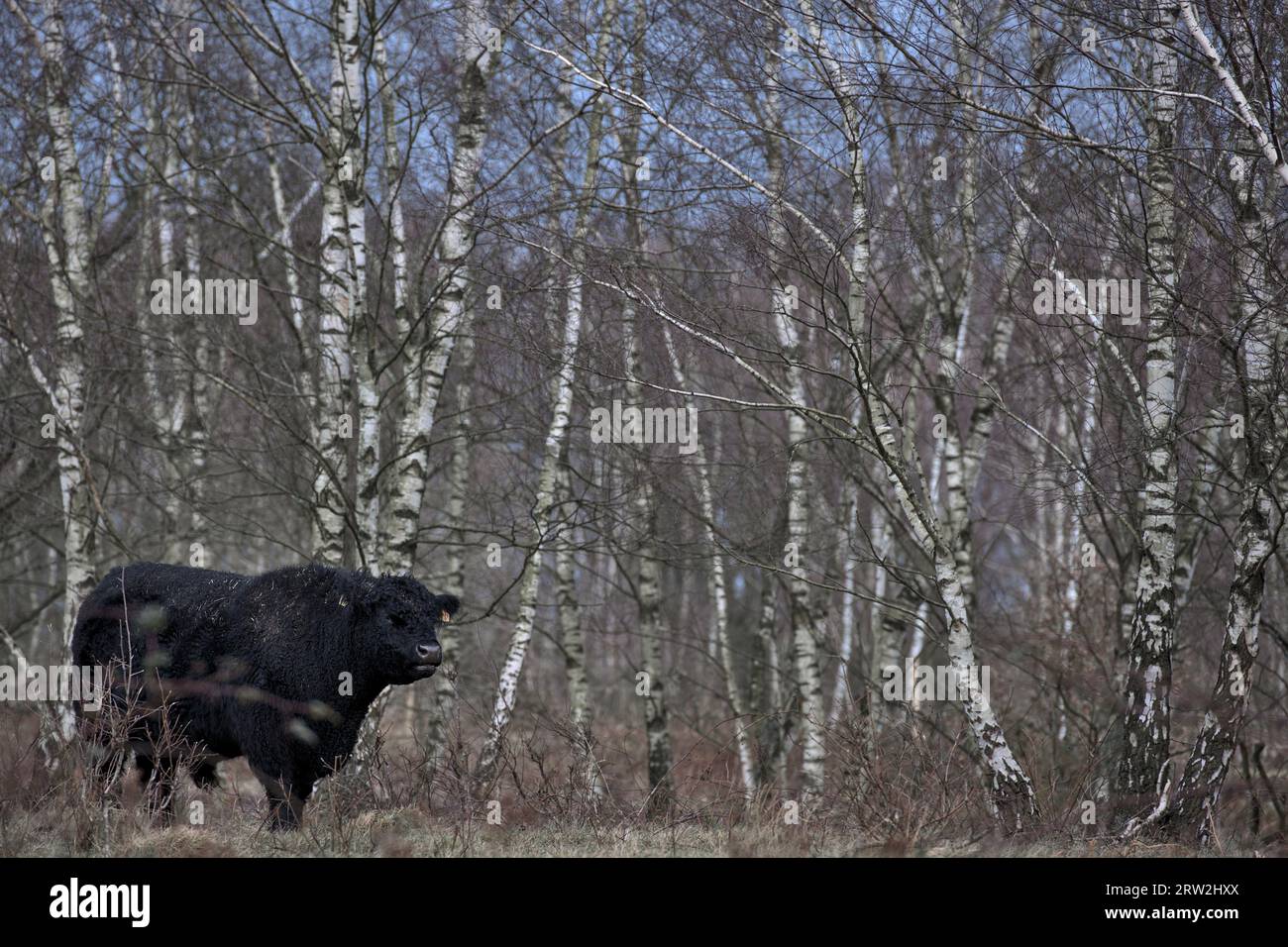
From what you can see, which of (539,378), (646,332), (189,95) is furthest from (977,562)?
(189,95)

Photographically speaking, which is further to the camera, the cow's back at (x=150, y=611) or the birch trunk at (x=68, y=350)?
the birch trunk at (x=68, y=350)

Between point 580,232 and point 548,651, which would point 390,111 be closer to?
point 580,232

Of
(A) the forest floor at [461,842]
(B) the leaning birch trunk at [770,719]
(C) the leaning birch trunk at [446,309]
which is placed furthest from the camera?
(B) the leaning birch trunk at [770,719]

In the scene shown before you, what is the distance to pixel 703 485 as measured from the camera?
12531 mm

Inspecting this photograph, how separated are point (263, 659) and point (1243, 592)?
235 inches

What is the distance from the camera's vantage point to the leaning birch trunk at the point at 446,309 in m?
9.45

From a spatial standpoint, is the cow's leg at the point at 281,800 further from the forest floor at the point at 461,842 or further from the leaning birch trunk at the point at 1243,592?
the leaning birch trunk at the point at 1243,592

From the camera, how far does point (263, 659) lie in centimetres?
766

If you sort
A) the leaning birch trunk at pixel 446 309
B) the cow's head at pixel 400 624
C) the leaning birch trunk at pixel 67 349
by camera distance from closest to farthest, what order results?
the cow's head at pixel 400 624 → the leaning birch trunk at pixel 446 309 → the leaning birch trunk at pixel 67 349

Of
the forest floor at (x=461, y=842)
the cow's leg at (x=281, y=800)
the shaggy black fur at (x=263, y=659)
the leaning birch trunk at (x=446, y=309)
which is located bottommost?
the forest floor at (x=461, y=842)

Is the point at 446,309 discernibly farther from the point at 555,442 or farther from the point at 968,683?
the point at 968,683

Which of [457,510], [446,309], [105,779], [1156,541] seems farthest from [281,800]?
[457,510]

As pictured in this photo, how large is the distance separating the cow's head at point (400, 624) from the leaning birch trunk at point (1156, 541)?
14.4 feet

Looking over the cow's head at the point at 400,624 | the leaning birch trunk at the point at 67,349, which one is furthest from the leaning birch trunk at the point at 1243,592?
the leaning birch trunk at the point at 67,349
